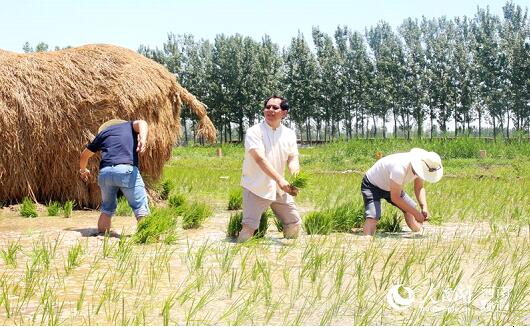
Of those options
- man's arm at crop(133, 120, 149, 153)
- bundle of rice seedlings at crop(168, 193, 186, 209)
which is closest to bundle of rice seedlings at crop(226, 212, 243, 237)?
man's arm at crop(133, 120, 149, 153)

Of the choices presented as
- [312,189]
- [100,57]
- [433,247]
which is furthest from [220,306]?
[312,189]

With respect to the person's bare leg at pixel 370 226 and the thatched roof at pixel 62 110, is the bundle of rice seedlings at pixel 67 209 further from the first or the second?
the person's bare leg at pixel 370 226

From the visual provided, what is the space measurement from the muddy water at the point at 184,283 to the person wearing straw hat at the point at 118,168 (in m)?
0.43

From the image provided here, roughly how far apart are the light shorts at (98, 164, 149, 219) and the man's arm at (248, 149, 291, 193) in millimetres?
1359

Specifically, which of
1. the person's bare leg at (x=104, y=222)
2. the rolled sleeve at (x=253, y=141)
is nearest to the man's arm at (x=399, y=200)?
the rolled sleeve at (x=253, y=141)

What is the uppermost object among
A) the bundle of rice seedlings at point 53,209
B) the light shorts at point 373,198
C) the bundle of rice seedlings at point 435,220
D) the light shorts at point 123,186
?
the light shorts at point 123,186

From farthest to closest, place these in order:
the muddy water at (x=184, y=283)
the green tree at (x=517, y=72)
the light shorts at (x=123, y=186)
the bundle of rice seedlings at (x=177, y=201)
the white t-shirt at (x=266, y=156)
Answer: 1. the green tree at (x=517, y=72)
2. the bundle of rice seedlings at (x=177, y=201)
3. the light shorts at (x=123, y=186)
4. the white t-shirt at (x=266, y=156)
5. the muddy water at (x=184, y=283)

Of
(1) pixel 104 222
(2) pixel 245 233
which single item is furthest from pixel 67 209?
(2) pixel 245 233

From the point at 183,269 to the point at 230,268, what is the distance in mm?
334

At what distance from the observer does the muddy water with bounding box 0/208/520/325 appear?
145 inches

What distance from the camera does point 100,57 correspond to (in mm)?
9297

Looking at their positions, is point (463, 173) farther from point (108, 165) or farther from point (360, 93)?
point (360, 93)

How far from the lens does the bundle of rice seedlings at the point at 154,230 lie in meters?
6.04
